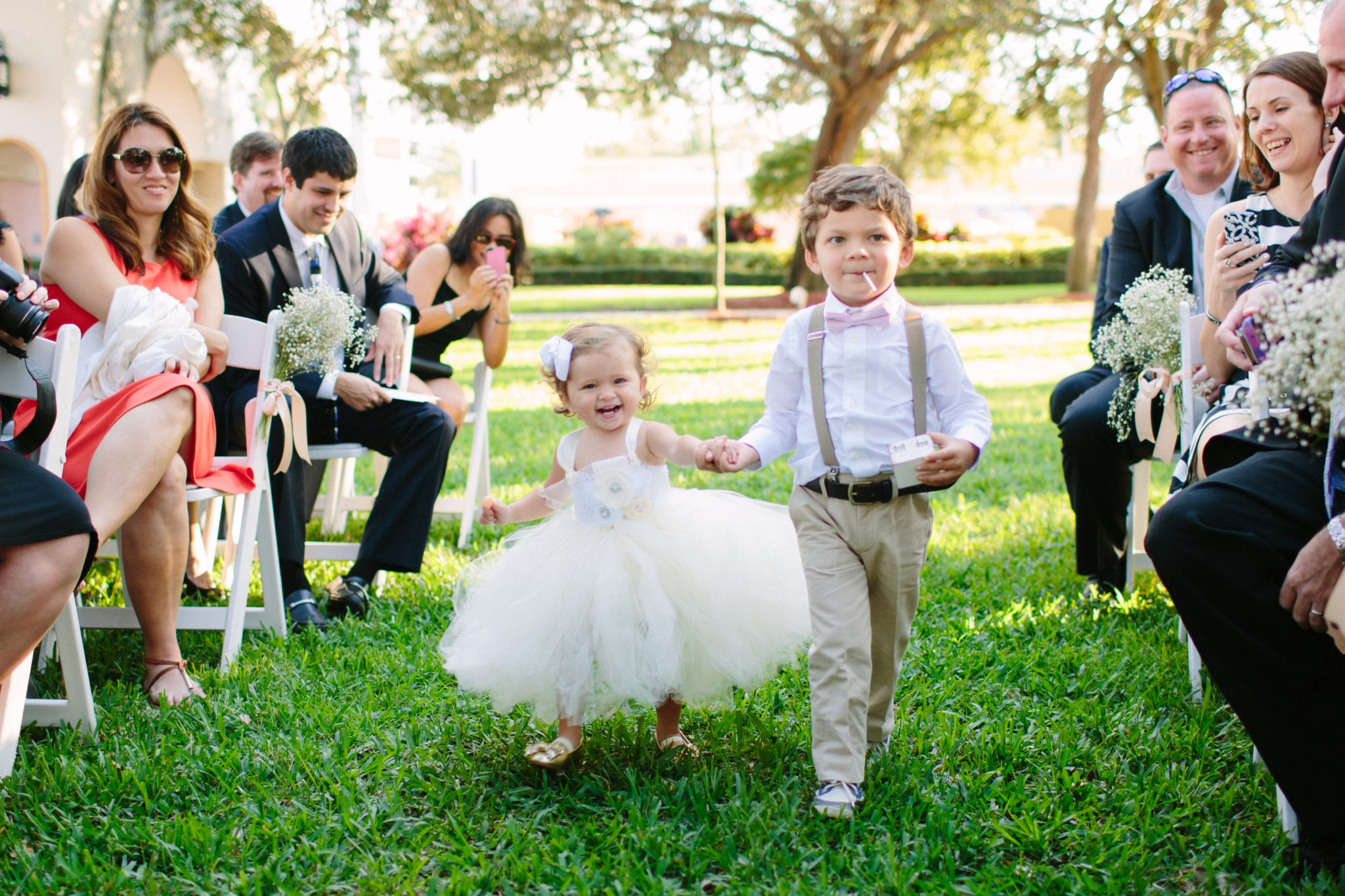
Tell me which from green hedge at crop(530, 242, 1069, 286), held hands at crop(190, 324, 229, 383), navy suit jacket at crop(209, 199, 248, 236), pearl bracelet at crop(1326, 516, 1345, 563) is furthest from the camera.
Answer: green hedge at crop(530, 242, 1069, 286)

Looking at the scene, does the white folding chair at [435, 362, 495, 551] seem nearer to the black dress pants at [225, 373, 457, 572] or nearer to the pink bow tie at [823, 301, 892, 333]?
the black dress pants at [225, 373, 457, 572]

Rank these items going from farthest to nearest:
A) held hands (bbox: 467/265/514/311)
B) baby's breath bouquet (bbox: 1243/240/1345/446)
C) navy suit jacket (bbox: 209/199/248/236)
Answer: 1. held hands (bbox: 467/265/514/311)
2. navy suit jacket (bbox: 209/199/248/236)
3. baby's breath bouquet (bbox: 1243/240/1345/446)

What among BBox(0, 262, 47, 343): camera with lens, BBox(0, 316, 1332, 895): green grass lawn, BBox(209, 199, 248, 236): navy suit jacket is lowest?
BBox(0, 316, 1332, 895): green grass lawn

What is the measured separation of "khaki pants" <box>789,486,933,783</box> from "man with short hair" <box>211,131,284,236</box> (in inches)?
149

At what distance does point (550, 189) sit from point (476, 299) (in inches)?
2784

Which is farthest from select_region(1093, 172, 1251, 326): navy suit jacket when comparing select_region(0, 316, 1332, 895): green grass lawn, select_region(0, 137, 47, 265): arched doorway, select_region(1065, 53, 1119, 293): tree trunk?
select_region(1065, 53, 1119, 293): tree trunk

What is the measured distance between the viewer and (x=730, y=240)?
4028 centimetres

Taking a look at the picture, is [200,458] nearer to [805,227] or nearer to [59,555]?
[59,555]

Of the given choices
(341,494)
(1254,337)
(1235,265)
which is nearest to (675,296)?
(341,494)

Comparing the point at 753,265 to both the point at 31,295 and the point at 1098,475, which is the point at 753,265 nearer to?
the point at 1098,475

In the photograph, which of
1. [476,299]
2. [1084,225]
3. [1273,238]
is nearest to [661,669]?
[1273,238]

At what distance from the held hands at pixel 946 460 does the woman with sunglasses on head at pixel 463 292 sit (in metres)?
3.45

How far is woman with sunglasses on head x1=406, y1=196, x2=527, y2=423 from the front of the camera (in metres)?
5.73

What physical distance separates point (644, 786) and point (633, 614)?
0.48 meters
